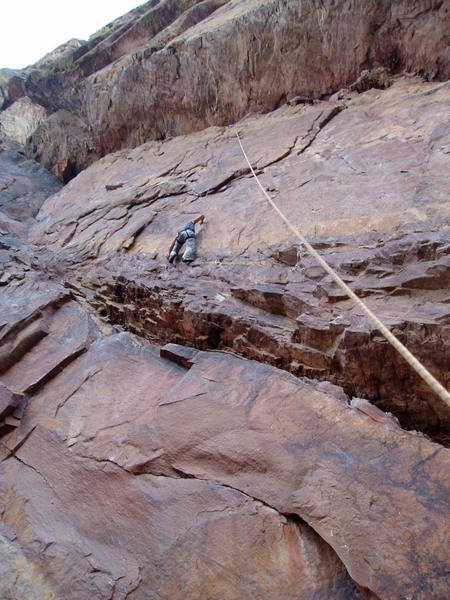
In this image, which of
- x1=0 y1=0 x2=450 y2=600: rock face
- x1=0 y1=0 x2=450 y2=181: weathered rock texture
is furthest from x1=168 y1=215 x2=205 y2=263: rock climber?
x1=0 y1=0 x2=450 y2=181: weathered rock texture

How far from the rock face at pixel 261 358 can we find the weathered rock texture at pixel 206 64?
0.06 m

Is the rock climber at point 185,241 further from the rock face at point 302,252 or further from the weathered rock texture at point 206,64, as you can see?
the weathered rock texture at point 206,64

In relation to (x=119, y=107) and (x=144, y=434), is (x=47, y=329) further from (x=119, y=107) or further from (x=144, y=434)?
(x=119, y=107)

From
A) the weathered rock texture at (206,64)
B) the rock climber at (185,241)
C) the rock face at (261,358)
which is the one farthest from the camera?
the weathered rock texture at (206,64)

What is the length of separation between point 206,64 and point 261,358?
803 centimetres

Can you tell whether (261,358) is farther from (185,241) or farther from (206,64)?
(206,64)

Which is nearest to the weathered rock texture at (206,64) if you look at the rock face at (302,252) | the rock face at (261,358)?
the rock face at (261,358)

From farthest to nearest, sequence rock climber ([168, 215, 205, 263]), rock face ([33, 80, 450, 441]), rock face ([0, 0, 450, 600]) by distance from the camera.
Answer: rock climber ([168, 215, 205, 263]) → rock face ([33, 80, 450, 441]) → rock face ([0, 0, 450, 600])

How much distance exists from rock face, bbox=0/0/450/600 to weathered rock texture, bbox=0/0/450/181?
0.06 m

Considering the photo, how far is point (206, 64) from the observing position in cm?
907

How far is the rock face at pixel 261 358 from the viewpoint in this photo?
2.38 metres

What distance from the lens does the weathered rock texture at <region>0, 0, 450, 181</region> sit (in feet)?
22.9

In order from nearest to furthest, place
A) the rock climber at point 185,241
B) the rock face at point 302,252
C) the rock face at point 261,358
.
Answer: the rock face at point 261,358
the rock face at point 302,252
the rock climber at point 185,241

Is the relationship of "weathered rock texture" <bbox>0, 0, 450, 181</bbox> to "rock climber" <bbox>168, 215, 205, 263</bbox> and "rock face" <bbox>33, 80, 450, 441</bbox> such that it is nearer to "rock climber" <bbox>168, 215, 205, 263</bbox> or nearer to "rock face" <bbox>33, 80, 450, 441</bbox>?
"rock face" <bbox>33, 80, 450, 441</bbox>
